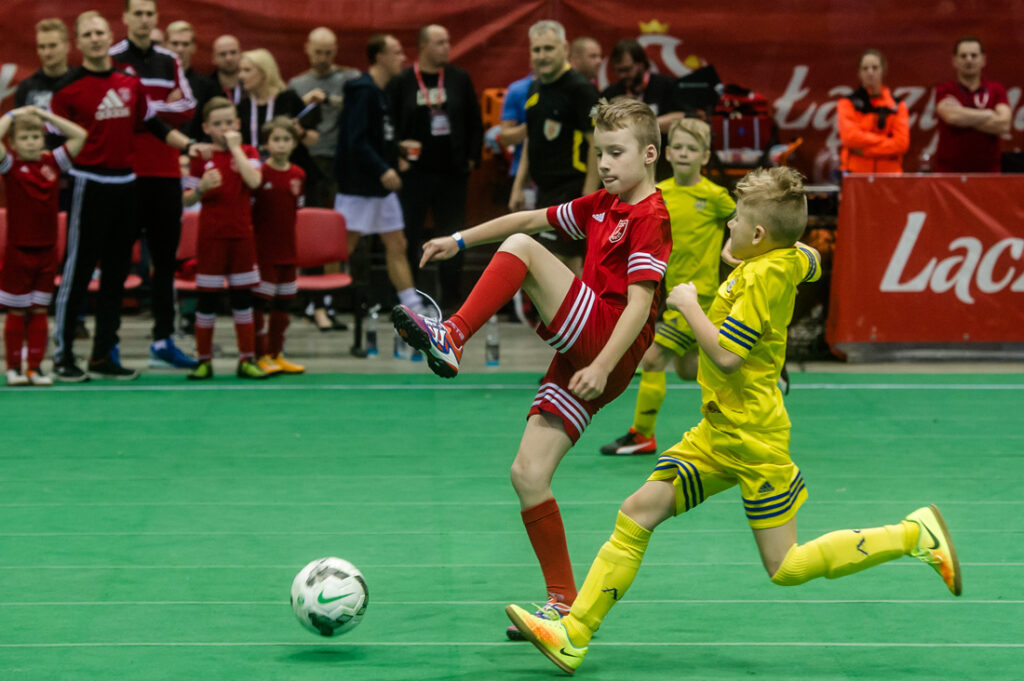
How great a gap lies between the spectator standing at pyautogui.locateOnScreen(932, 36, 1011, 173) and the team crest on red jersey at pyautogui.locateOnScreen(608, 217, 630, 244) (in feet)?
25.2

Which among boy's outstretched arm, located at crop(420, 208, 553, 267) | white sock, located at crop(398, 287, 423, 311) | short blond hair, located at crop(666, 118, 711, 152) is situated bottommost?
white sock, located at crop(398, 287, 423, 311)

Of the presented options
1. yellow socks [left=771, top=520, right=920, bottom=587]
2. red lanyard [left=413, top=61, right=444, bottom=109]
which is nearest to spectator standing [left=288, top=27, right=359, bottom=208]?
red lanyard [left=413, top=61, right=444, bottom=109]

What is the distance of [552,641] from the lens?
4281 millimetres

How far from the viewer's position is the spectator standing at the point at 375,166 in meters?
11.0

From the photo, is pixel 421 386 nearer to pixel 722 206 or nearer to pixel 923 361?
pixel 722 206

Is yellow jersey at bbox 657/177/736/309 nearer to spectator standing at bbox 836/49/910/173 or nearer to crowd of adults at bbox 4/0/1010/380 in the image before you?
crowd of adults at bbox 4/0/1010/380

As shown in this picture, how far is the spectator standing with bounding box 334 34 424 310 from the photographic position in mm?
11016

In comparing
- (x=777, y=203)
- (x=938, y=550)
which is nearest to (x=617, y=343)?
(x=777, y=203)

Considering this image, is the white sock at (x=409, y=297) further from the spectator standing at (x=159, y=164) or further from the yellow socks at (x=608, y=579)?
the yellow socks at (x=608, y=579)

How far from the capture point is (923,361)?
1112 cm

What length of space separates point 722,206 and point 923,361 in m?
4.41

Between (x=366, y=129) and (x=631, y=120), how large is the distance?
673 centimetres

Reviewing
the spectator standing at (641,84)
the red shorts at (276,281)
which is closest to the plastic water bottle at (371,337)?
the red shorts at (276,281)

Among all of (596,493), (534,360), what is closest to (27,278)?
(534,360)
